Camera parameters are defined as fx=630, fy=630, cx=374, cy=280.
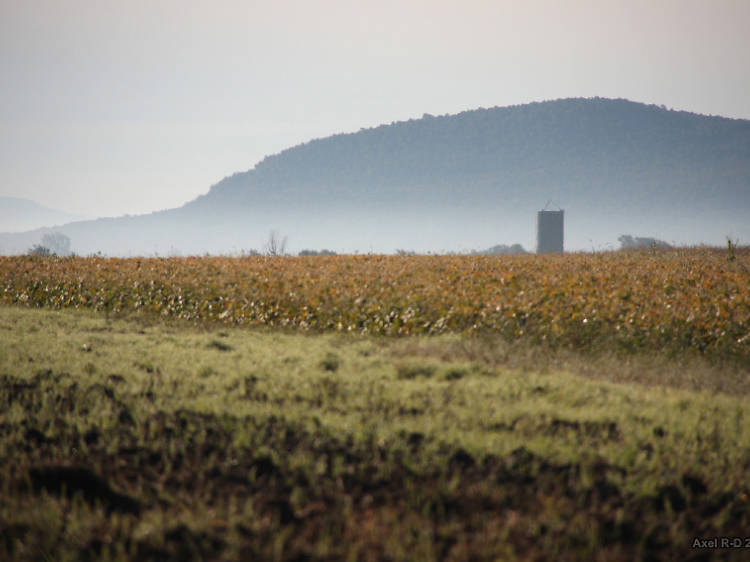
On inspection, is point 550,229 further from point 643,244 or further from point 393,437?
point 393,437

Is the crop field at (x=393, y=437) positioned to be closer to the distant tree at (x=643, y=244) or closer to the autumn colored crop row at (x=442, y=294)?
the autumn colored crop row at (x=442, y=294)

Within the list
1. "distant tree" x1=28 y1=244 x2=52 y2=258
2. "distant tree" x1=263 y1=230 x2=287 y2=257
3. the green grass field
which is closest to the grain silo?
"distant tree" x1=263 y1=230 x2=287 y2=257

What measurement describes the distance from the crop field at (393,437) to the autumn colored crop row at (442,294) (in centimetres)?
11

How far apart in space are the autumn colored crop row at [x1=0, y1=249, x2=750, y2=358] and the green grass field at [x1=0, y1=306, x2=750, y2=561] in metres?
3.53

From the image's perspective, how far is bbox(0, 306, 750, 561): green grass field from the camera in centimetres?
473

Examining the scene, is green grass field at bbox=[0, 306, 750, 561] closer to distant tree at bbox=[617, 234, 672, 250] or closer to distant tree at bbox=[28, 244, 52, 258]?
distant tree at bbox=[617, 234, 672, 250]

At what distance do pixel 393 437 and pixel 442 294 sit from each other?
9.81m

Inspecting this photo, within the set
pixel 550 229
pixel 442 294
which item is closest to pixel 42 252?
pixel 442 294

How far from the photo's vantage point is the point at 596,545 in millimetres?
4699

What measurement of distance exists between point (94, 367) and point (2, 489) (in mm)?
4121

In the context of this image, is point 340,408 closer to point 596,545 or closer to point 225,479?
point 225,479

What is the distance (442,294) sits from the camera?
631 inches

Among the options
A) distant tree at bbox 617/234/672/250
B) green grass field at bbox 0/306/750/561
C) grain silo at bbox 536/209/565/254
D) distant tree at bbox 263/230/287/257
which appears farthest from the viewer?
grain silo at bbox 536/209/565/254

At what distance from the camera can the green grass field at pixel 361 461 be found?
186 inches
